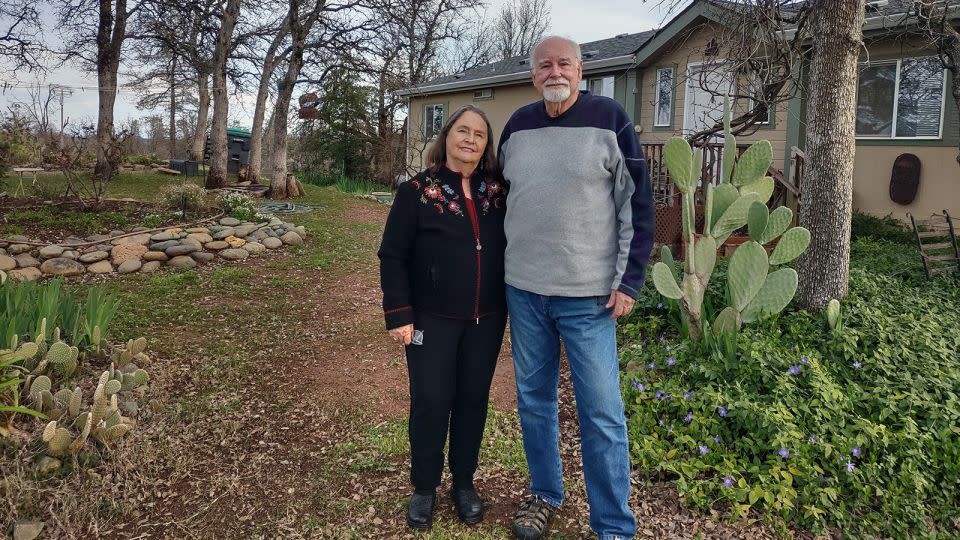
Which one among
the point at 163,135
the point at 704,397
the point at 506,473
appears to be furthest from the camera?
the point at 163,135

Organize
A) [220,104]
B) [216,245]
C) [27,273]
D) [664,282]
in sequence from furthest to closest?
[220,104] < [216,245] < [27,273] < [664,282]

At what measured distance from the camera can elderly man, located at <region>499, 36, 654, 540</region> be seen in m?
2.39

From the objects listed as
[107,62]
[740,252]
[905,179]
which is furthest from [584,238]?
[107,62]

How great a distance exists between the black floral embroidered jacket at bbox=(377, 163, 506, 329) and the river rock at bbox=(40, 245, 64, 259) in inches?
258

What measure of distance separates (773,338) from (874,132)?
22.4 feet

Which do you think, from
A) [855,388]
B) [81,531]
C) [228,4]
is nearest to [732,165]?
[855,388]

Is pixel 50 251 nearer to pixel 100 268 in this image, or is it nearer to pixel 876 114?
pixel 100 268

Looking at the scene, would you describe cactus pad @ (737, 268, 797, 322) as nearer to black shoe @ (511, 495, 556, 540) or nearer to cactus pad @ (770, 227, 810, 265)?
cactus pad @ (770, 227, 810, 265)

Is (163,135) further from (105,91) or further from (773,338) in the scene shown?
(773,338)

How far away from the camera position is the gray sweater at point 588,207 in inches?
93.9

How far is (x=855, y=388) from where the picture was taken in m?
3.53

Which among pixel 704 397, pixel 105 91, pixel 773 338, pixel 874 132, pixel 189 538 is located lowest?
pixel 189 538

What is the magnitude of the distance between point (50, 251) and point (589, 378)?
7.29m

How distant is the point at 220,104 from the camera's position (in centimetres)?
1437
